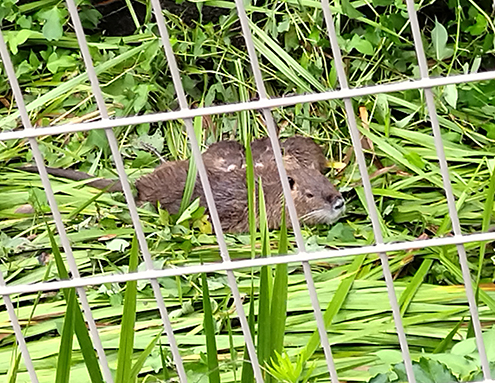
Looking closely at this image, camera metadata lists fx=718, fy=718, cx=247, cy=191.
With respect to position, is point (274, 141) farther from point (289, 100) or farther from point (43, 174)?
point (43, 174)

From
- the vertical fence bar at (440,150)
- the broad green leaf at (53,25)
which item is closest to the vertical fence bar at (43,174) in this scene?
the vertical fence bar at (440,150)

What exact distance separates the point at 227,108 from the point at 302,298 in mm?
1030

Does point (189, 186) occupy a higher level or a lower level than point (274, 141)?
higher

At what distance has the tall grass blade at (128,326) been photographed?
1.24 m

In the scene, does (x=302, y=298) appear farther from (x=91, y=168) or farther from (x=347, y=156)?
(x=91, y=168)

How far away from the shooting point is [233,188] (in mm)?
2693

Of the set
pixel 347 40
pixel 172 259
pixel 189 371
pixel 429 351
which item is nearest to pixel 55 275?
pixel 172 259

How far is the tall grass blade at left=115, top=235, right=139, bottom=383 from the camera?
48.9 inches

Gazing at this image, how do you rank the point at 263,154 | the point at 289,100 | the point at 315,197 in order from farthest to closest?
the point at 263,154
the point at 315,197
the point at 289,100

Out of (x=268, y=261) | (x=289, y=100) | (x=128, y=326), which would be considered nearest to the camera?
(x=289, y=100)

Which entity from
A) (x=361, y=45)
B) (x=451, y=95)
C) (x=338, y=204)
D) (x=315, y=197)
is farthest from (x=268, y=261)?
(x=361, y=45)

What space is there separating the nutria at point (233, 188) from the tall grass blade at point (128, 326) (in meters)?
1.27

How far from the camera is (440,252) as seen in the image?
78.8 inches

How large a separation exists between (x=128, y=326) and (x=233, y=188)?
146 cm
